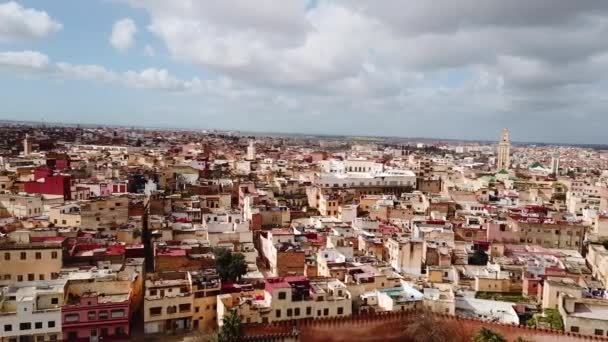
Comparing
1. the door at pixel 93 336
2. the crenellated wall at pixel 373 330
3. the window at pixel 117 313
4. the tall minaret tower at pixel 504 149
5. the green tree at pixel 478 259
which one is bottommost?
the door at pixel 93 336

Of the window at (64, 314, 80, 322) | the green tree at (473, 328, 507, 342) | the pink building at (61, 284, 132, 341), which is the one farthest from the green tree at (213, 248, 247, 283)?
the green tree at (473, 328, 507, 342)

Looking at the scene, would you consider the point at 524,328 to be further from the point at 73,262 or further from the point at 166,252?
the point at 73,262

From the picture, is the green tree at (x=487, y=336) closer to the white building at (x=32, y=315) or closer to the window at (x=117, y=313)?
the window at (x=117, y=313)

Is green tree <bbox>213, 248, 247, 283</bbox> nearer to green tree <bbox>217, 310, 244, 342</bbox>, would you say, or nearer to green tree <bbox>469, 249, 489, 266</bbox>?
green tree <bbox>217, 310, 244, 342</bbox>

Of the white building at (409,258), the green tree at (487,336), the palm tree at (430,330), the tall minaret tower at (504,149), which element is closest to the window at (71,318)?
the palm tree at (430,330)

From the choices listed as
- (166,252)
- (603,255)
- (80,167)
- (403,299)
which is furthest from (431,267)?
(80,167)
